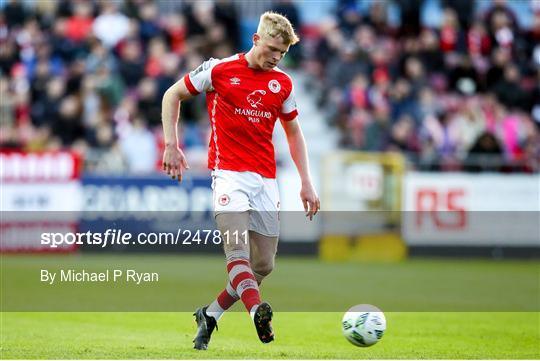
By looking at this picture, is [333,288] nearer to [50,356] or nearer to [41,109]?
[50,356]

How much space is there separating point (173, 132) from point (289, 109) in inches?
38.2

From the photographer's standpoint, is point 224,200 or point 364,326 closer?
point 224,200

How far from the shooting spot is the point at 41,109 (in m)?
24.0

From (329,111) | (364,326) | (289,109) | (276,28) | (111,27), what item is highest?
(111,27)

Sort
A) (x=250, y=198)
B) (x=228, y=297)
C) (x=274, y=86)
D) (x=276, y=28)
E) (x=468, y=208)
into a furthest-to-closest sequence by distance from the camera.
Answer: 1. (x=468, y=208)
2. (x=228, y=297)
3. (x=274, y=86)
4. (x=250, y=198)
5. (x=276, y=28)

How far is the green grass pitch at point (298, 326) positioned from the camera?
30.9 ft

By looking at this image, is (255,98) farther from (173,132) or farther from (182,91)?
(173,132)

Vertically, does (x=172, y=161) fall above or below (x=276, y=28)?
below

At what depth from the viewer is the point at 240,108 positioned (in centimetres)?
933

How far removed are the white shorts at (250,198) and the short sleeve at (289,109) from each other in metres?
0.53

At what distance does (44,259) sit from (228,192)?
39.7ft

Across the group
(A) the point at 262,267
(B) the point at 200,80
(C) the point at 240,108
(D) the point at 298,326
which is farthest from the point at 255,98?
(D) the point at 298,326

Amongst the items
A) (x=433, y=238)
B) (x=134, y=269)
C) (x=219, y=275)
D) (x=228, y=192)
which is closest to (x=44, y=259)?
(x=134, y=269)

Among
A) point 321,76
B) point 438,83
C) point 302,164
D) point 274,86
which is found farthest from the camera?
point 321,76
